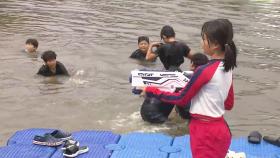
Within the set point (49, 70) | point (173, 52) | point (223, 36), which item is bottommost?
point (49, 70)

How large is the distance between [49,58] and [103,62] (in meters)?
1.60

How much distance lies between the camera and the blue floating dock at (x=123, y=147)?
17.2ft

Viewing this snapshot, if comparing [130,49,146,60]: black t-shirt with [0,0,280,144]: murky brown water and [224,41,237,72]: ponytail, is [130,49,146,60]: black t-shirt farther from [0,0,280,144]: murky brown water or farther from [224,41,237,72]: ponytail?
[224,41,237,72]: ponytail

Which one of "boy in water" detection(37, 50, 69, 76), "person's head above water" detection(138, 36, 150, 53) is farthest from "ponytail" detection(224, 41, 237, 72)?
"person's head above water" detection(138, 36, 150, 53)

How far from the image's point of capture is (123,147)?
17.9 ft

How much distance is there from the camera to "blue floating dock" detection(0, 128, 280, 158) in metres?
5.23

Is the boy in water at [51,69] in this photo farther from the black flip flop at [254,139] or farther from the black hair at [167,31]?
the black flip flop at [254,139]

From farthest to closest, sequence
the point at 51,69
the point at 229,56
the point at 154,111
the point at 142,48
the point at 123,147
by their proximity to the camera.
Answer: the point at 142,48, the point at 51,69, the point at 154,111, the point at 123,147, the point at 229,56

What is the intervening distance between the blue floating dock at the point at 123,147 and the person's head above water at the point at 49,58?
316 cm

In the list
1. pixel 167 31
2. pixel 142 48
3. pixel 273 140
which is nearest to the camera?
pixel 273 140

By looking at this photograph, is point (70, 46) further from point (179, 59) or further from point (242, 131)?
point (242, 131)

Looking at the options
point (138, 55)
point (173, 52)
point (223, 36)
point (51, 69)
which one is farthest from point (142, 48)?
point (223, 36)

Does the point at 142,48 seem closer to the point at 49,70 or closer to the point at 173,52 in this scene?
the point at 49,70

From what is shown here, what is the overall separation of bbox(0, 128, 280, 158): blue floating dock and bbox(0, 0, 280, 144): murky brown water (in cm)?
69
